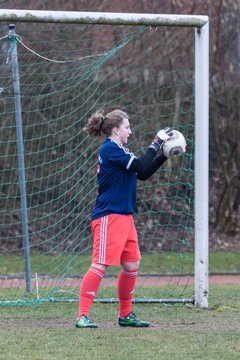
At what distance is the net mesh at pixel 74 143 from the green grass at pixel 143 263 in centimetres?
3

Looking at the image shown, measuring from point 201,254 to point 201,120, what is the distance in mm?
1229

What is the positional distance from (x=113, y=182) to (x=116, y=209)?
22 cm

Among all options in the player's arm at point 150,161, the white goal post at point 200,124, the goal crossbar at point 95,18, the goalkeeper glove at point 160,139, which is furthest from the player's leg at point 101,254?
the goal crossbar at point 95,18

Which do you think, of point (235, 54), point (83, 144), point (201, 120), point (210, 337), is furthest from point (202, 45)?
point (235, 54)

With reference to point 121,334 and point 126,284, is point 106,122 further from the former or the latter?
point 121,334

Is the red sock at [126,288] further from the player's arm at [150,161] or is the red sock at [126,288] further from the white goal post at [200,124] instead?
the white goal post at [200,124]

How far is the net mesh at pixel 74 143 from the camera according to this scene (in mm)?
11156

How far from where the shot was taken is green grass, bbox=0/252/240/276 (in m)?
13.0

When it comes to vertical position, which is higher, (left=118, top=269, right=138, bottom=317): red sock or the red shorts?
the red shorts

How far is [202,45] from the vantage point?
8.36 m

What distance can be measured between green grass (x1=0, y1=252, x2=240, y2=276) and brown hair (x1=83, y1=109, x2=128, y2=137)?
441 cm

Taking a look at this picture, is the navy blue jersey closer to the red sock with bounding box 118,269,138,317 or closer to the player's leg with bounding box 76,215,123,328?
the player's leg with bounding box 76,215,123,328

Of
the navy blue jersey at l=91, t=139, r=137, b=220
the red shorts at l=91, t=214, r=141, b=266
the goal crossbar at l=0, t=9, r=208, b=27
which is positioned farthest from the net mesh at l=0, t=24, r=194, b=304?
the navy blue jersey at l=91, t=139, r=137, b=220

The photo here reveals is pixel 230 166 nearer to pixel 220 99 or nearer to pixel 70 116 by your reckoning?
pixel 220 99
